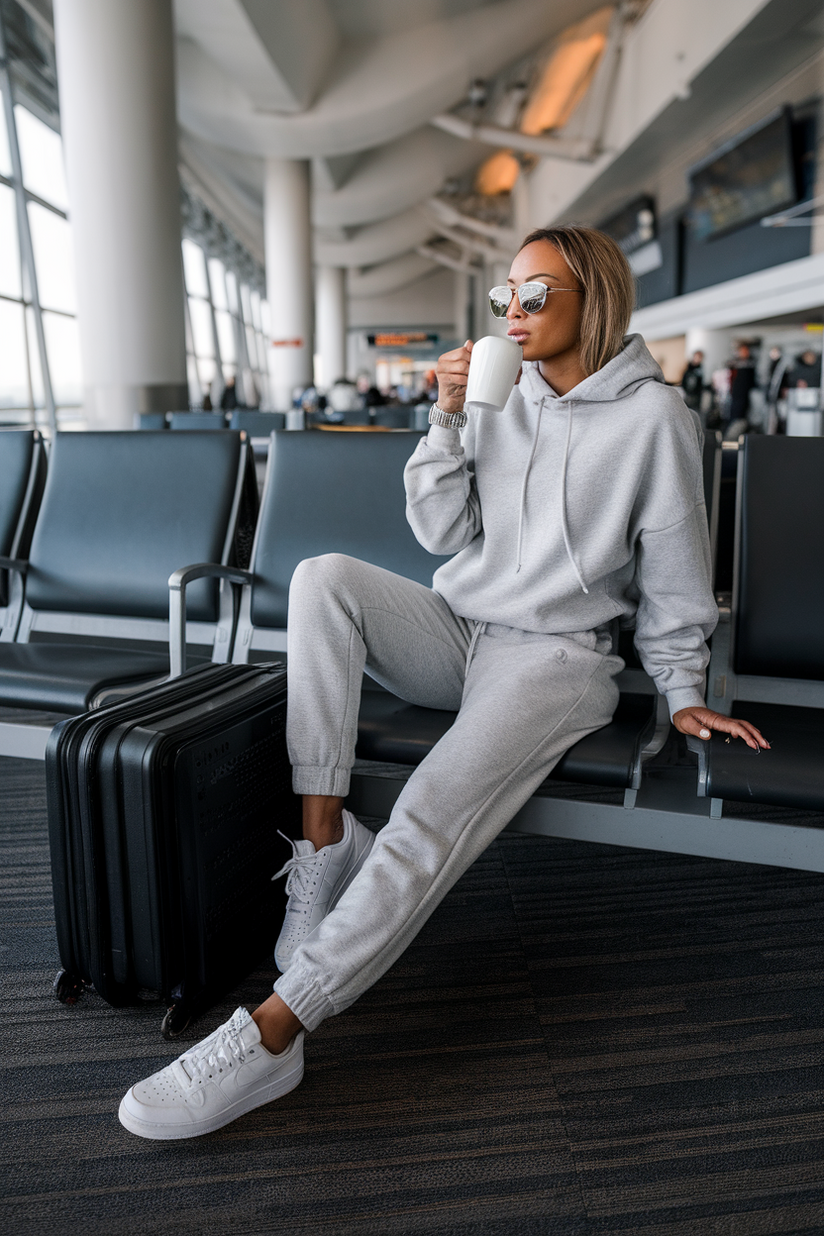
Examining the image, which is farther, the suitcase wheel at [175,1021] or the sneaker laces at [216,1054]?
the suitcase wheel at [175,1021]

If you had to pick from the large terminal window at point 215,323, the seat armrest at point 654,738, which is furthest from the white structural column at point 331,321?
the seat armrest at point 654,738

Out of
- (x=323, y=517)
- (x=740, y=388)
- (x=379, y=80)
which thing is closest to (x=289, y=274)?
(x=379, y=80)

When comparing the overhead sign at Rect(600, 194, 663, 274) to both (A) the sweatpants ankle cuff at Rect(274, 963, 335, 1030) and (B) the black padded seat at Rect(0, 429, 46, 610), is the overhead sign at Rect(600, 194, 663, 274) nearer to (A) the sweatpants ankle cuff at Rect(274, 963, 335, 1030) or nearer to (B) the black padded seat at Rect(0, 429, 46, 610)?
(B) the black padded seat at Rect(0, 429, 46, 610)

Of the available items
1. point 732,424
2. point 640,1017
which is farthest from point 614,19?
point 640,1017

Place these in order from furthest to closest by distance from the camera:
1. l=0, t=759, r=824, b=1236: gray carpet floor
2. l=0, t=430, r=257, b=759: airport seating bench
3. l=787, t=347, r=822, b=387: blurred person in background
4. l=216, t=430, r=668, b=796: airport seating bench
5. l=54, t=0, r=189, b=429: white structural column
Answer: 1. l=787, t=347, r=822, b=387: blurred person in background
2. l=54, t=0, r=189, b=429: white structural column
3. l=0, t=430, r=257, b=759: airport seating bench
4. l=216, t=430, r=668, b=796: airport seating bench
5. l=0, t=759, r=824, b=1236: gray carpet floor

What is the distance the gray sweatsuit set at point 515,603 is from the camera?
1425mm

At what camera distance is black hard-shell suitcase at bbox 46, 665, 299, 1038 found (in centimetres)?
135

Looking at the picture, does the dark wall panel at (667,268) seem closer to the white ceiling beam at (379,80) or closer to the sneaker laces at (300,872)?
the white ceiling beam at (379,80)

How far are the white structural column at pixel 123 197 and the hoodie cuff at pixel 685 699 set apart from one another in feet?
17.7

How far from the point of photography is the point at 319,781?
1480 mm

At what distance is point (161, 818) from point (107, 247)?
551 centimetres

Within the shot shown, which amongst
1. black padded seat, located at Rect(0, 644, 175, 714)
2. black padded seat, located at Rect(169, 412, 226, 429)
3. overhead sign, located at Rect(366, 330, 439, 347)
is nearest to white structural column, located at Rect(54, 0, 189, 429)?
black padded seat, located at Rect(169, 412, 226, 429)

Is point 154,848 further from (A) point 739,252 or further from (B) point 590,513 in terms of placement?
(A) point 739,252

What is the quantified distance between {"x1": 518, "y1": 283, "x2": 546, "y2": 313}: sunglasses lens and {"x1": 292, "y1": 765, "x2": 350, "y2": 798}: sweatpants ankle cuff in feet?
2.68
